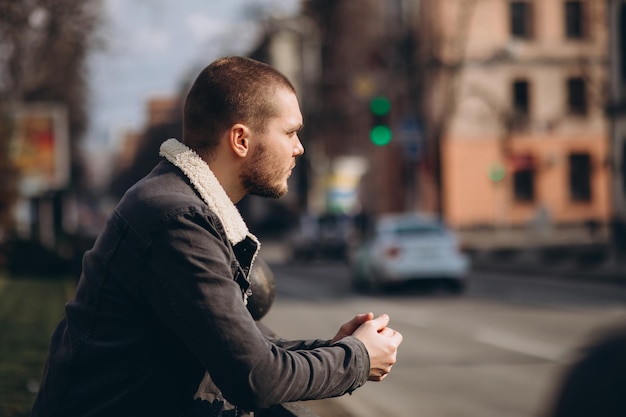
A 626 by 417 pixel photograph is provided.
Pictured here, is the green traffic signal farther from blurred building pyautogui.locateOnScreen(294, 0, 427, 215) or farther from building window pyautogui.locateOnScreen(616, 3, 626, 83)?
blurred building pyautogui.locateOnScreen(294, 0, 427, 215)

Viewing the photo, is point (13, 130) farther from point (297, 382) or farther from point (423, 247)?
point (297, 382)

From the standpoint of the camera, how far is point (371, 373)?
2678 millimetres

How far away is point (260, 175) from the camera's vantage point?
9.06ft

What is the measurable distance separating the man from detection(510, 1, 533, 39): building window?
162ft

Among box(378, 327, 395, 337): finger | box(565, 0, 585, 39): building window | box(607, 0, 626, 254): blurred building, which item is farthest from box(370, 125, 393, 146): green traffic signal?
box(565, 0, 585, 39): building window

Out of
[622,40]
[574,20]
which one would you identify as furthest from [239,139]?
[574,20]

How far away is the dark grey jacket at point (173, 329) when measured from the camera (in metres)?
2.40

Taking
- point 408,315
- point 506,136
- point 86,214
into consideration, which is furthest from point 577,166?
point 86,214

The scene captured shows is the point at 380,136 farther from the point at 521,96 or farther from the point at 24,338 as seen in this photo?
the point at 521,96

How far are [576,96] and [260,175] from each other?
50289mm

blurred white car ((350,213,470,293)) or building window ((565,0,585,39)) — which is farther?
building window ((565,0,585,39))

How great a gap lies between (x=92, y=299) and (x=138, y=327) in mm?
132

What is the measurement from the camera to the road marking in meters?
11.6

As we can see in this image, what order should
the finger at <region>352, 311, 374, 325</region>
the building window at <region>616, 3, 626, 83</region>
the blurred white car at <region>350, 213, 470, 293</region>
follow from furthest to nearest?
the building window at <region>616, 3, 626, 83</region> → the blurred white car at <region>350, 213, 470, 293</region> → the finger at <region>352, 311, 374, 325</region>
